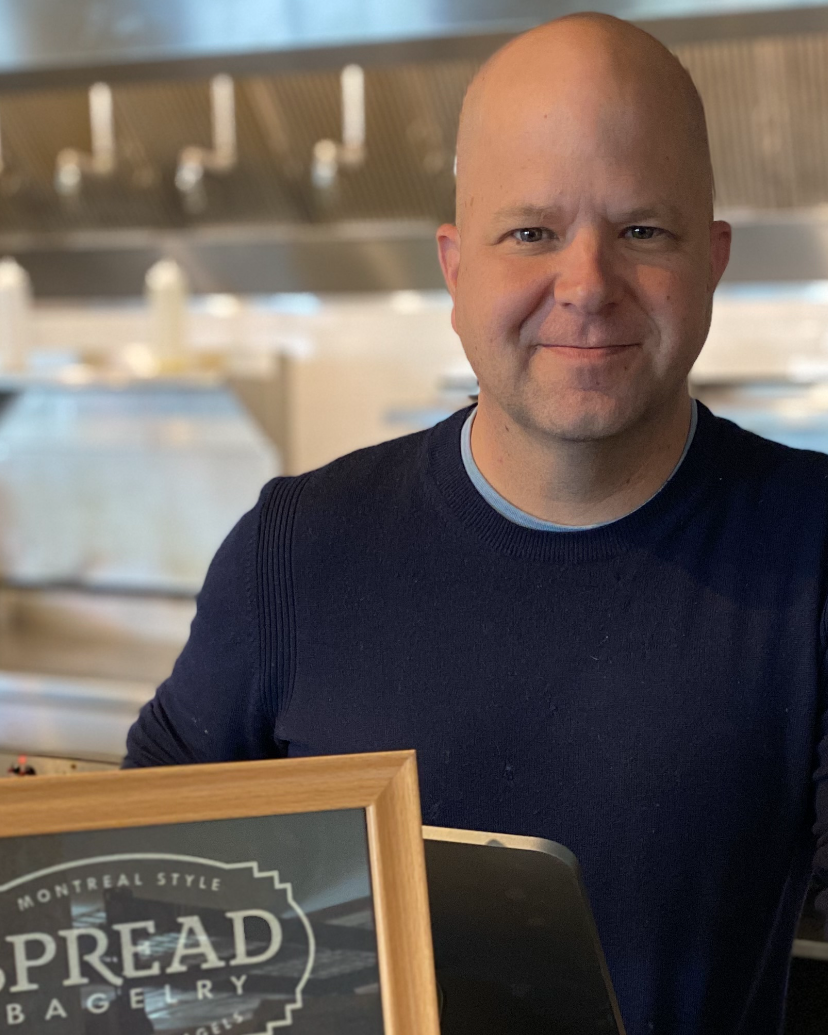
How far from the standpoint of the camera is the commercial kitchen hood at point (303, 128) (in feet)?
7.17

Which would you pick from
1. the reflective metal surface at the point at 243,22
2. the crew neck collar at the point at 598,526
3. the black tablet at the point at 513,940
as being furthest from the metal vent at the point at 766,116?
the black tablet at the point at 513,940

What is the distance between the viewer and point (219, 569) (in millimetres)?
1005

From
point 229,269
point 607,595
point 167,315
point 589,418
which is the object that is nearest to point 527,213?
point 589,418

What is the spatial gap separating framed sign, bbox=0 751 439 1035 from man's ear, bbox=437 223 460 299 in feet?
1.73

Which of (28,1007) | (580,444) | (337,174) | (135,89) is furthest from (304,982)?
(135,89)

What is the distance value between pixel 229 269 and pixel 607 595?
7.93 ft

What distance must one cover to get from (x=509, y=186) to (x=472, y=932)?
0.50m

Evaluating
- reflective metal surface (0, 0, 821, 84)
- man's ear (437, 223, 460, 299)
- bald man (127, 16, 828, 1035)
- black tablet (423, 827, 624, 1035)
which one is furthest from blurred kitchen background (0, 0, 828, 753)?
black tablet (423, 827, 624, 1035)

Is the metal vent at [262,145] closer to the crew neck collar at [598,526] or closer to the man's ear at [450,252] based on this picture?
the man's ear at [450,252]

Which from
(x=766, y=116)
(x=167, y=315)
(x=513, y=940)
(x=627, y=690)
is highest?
(x=766, y=116)

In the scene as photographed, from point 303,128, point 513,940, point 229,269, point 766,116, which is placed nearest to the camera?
point 513,940

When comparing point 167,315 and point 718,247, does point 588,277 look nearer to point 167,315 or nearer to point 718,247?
point 718,247

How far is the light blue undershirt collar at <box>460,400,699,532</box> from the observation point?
2.97 feet

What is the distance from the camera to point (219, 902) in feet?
1.69
